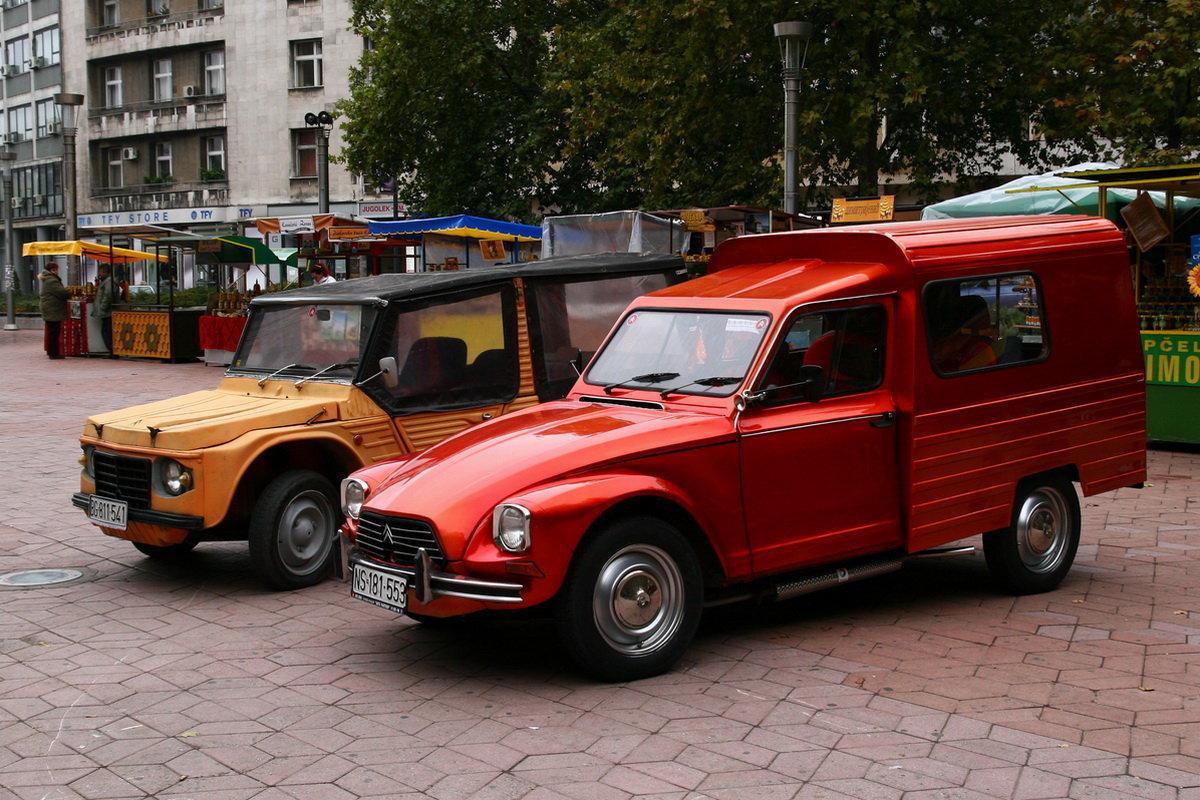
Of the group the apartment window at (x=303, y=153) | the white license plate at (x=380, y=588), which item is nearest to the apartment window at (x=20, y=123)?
the apartment window at (x=303, y=153)

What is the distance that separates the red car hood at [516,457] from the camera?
5598 mm

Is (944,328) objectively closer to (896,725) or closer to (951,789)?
(896,725)

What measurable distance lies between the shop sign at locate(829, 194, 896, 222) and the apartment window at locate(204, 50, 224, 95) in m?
37.8

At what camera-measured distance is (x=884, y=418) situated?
257 inches

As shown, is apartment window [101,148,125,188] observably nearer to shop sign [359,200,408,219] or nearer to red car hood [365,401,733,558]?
shop sign [359,200,408,219]

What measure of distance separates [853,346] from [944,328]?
55 cm

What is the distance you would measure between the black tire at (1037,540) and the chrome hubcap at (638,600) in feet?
7.47

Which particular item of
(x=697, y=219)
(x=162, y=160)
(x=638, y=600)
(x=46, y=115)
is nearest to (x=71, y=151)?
(x=162, y=160)

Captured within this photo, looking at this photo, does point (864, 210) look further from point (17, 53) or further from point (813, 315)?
point (17, 53)

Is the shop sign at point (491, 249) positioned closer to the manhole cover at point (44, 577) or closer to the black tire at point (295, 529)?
the manhole cover at point (44, 577)

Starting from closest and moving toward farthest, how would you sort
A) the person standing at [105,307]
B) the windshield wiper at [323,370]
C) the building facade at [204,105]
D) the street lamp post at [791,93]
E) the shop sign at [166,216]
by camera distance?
the windshield wiper at [323,370] → the street lamp post at [791,93] → the person standing at [105,307] → the building facade at [204,105] → the shop sign at [166,216]

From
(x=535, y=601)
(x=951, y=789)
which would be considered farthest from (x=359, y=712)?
(x=951, y=789)

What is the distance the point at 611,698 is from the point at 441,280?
3.58m

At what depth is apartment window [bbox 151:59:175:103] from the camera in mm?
52531
